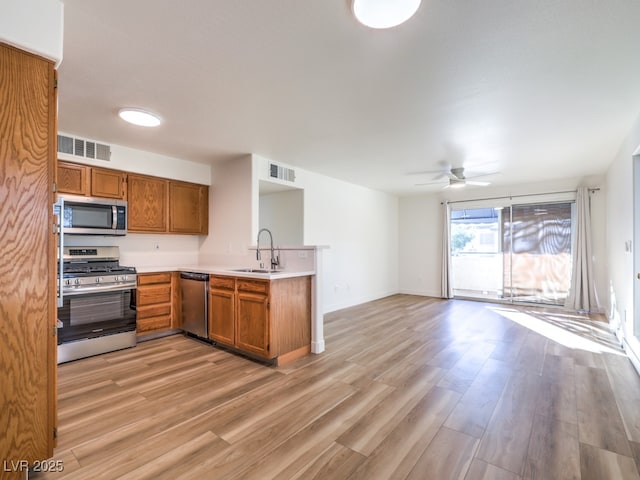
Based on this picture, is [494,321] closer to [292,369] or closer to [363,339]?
[363,339]

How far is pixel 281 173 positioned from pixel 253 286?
2.11 m

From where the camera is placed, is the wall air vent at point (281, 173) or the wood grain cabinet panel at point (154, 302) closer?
the wood grain cabinet panel at point (154, 302)

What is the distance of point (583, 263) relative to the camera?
5488 mm

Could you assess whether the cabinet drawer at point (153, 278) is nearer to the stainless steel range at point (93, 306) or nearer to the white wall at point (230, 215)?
the stainless steel range at point (93, 306)

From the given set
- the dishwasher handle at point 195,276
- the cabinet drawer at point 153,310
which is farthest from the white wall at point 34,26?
the cabinet drawer at point 153,310

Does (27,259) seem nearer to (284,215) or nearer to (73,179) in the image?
(73,179)

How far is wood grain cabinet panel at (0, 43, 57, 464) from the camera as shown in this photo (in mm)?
1448

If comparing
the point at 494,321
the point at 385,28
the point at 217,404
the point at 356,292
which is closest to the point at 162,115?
the point at 385,28

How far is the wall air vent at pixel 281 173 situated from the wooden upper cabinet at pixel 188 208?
1.19 metres

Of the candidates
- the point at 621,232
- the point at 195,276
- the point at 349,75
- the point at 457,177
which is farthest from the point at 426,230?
the point at 349,75

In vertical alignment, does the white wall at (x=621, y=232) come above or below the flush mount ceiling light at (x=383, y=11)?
below

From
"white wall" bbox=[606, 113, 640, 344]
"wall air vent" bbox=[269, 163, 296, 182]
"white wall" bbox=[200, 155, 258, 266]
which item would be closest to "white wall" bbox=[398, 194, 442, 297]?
"white wall" bbox=[606, 113, 640, 344]

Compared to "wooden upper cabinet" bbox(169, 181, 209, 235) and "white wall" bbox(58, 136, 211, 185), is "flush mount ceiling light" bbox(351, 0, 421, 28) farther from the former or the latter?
"wooden upper cabinet" bbox(169, 181, 209, 235)

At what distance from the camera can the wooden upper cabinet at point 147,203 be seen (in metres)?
4.04
